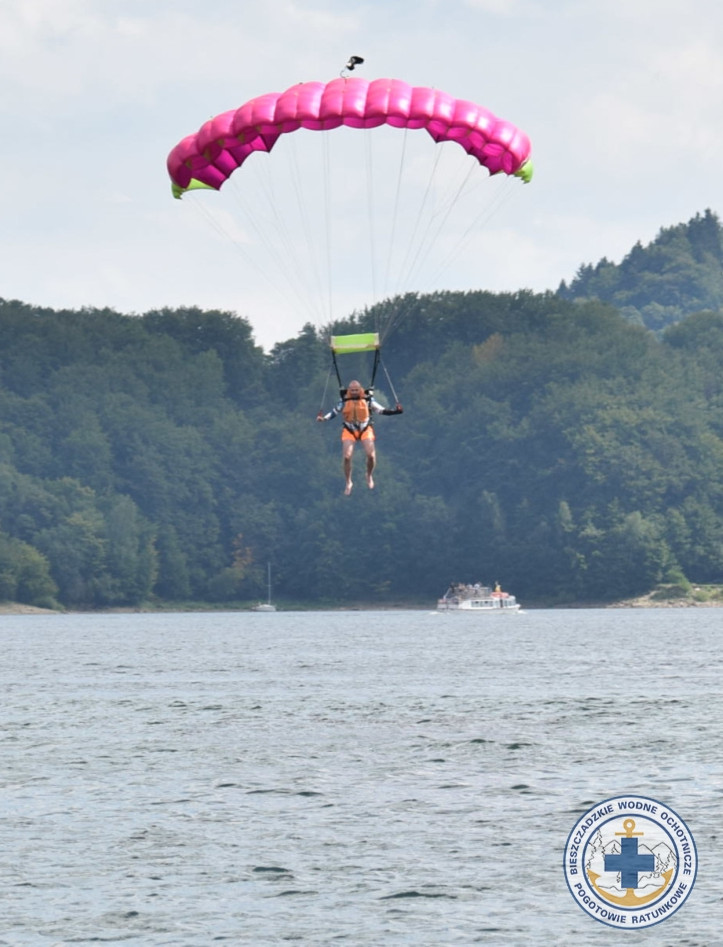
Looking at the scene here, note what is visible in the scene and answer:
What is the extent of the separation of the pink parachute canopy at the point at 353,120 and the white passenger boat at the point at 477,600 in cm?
12662

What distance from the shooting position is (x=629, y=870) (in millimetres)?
32250

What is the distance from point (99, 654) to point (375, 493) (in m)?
84.6

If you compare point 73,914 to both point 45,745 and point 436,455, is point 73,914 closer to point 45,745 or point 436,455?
point 45,745

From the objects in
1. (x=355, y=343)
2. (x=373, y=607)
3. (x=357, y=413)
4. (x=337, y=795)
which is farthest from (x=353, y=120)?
(x=373, y=607)

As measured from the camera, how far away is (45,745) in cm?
5094

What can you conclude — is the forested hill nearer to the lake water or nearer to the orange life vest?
the lake water

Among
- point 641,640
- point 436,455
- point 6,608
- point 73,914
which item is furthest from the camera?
point 436,455

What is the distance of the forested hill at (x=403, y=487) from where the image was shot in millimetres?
175250

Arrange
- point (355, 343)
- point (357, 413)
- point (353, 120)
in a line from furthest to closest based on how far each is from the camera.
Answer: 1. point (353, 120)
2. point (355, 343)
3. point (357, 413)

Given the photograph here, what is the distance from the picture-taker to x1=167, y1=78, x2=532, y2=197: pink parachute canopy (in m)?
41.1

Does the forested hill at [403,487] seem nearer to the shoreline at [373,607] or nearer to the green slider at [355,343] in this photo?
the shoreline at [373,607]

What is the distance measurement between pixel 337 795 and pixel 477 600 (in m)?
129

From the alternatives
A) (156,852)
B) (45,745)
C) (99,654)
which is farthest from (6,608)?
(156,852)
